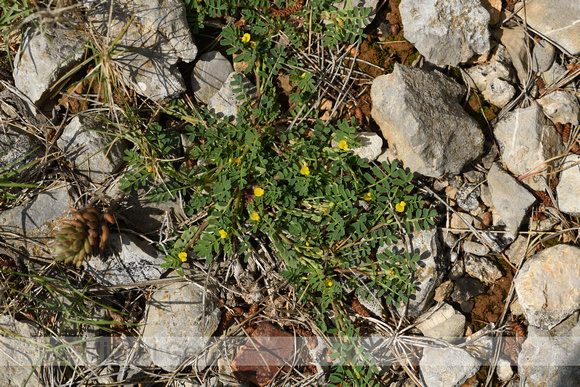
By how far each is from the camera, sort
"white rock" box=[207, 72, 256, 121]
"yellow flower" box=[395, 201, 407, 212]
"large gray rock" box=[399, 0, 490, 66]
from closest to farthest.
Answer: "yellow flower" box=[395, 201, 407, 212], "large gray rock" box=[399, 0, 490, 66], "white rock" box=[207, 72, 256, 121]

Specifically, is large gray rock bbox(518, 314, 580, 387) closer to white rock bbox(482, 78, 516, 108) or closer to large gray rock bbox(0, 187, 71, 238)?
white rock bbox(482, 78, 516, 108)

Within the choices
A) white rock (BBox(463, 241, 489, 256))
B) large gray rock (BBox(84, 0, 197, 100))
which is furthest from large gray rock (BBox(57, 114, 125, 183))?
white rock (BBox(463, 241, 489, 256))

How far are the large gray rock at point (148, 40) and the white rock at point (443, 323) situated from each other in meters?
3.03

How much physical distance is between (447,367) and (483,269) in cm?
91

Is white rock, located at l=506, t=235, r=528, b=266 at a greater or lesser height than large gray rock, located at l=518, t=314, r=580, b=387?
greater

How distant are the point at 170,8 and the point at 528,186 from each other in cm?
354

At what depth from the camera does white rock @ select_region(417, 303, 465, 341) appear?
368 cm

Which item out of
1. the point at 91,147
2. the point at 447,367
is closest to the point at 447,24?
the point at 447,367

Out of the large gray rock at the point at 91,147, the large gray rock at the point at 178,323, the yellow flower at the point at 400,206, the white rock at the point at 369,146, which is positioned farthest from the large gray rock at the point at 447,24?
the large gray rock at the point at 178,323

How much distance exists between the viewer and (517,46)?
3.81 m

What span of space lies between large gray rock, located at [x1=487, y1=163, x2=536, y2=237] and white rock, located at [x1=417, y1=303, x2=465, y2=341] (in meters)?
0.88

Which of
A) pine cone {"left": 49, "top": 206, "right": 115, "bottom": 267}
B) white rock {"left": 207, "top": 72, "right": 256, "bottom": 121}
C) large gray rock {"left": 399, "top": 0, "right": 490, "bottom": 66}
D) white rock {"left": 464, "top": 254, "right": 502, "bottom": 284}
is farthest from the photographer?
white rock {"left": 207, "top": 72, "right": 256, "bottom": 121}

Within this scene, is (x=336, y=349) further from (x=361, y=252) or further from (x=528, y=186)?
(x=528, y=186)

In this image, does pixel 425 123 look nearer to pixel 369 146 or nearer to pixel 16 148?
pixel 369 146
